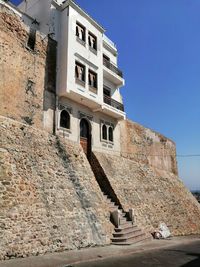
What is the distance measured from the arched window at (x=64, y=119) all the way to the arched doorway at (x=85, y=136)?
4.68ft

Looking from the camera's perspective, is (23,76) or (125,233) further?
(23,76)

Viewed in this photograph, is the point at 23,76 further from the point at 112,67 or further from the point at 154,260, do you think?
the point at 154,260

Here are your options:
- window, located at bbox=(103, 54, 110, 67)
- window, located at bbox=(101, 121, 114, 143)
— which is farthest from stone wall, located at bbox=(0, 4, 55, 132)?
window, located at bbox=(103, 54, 110, 67)

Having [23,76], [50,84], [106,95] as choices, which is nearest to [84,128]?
[50,84]

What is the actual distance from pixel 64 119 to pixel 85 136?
2.20 metres

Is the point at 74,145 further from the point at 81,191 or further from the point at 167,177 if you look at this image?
the point at 167,177

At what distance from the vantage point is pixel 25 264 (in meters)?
8.06

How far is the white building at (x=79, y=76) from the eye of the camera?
1598 cm

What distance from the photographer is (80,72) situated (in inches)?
666

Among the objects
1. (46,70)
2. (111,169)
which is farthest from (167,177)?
(46,70)

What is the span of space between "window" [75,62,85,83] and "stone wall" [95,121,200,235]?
4.71 meters

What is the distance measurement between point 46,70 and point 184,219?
569 inches

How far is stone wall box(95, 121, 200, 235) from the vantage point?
17.1m

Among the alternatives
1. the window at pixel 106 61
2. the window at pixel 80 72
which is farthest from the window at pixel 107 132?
the window at pixel 106 61
